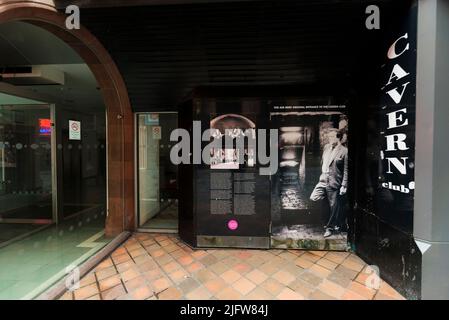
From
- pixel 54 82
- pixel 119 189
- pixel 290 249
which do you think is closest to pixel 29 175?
pixel 54 82

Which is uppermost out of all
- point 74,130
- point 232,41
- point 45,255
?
point 232,41

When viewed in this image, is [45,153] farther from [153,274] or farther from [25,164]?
[153,274]

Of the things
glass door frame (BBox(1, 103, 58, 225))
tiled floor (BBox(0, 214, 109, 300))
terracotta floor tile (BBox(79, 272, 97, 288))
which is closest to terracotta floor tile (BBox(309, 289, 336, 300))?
terracotta floor tile (BBox(79, 272, 97, 288))

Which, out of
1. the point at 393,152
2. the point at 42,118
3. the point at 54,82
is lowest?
the point at 393,152

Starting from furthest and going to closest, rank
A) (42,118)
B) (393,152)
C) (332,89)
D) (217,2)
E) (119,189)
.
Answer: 1. (42,118)
2. (119,189)
3. (332,89)
4. (217,2)
5. (393,152)

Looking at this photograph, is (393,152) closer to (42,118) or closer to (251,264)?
(251,264)

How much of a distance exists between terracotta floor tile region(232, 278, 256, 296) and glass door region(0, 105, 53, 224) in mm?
4727

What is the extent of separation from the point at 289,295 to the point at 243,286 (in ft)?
1.77

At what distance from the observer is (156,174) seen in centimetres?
469

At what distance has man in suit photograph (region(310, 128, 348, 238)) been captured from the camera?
11.2 ft

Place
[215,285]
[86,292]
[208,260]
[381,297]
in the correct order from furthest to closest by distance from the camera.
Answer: [208,260] → [215,285] → [86,292] → [381,297]

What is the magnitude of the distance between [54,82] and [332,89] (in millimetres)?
5537

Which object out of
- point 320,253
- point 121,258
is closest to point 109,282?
point 121,258
